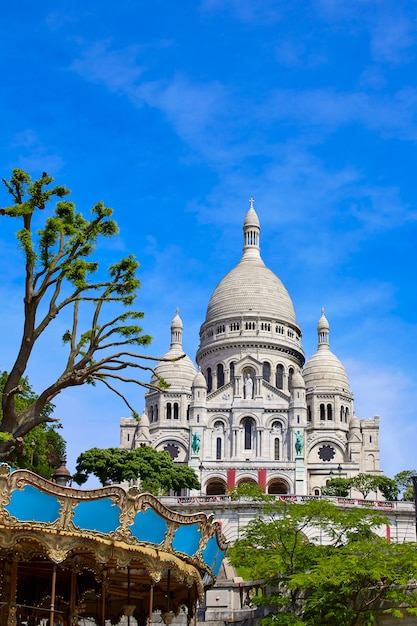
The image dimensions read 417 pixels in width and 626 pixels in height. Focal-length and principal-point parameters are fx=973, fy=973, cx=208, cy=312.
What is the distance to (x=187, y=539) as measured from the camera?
23.3m

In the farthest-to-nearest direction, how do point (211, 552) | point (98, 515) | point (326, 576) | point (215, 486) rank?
1. point (215, 486)
2. point (326, 576)
3. point (211, 552)
4. point (98, 515)

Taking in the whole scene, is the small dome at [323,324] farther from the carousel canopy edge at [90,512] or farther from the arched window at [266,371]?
the carousel canopy edge at [90,512]

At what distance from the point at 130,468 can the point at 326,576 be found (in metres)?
36.9

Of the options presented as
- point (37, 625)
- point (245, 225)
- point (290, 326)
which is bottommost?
point (37, 625)

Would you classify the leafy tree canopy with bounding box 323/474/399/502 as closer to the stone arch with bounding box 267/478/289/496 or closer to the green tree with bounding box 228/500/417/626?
the stone arch with bounding box 267/478/289/496

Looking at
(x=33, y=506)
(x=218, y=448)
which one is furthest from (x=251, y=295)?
(x=33, y=506)

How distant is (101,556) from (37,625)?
5.19m

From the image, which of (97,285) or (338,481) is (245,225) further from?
(97,285)

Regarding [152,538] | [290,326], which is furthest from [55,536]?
[290,326]

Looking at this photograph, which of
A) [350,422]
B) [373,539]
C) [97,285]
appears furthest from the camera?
[350,422]

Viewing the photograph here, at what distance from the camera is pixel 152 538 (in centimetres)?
2198

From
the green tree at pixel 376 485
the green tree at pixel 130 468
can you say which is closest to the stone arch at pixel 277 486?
the green tree at pixel 376 485

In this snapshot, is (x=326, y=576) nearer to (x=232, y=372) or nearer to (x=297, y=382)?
(x=297, y=382)

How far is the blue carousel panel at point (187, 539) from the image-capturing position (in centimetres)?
2286
